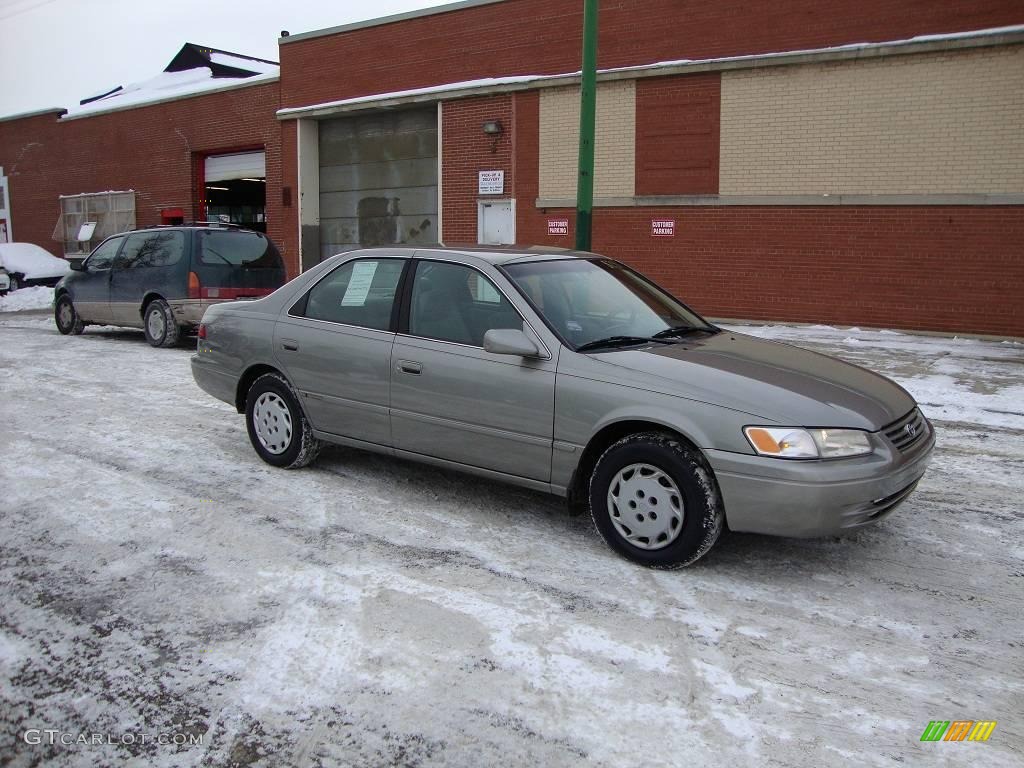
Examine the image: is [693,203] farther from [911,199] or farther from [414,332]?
[414,332]

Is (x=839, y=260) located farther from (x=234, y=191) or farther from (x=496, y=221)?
(x=234, y=191)

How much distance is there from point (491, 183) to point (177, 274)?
7.42m

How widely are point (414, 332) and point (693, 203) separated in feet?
35.8

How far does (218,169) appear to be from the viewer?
77.6ft

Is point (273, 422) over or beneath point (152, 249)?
beneath

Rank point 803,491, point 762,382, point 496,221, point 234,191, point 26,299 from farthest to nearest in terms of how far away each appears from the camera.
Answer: point 234,191 → point 26,299 → point 496,221 → point 762,382 → point 803,491

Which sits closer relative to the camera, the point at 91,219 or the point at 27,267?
the point at 27,267

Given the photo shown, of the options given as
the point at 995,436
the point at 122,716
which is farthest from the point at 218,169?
the point at 122,716

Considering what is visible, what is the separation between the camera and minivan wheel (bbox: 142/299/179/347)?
12.0m

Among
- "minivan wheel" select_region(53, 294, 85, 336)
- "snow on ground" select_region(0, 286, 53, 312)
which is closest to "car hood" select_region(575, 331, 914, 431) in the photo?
"minivan wheel" select_region(53, 294, 85, 336)

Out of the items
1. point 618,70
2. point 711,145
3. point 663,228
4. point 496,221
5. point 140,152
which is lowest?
point 663,228

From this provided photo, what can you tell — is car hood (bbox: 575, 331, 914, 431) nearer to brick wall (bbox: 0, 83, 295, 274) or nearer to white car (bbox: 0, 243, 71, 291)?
brick wall (bbox: 0, 83, 295, 274)

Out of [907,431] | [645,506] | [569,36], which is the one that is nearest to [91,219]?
[569,36]

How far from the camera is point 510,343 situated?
4.49 meters
